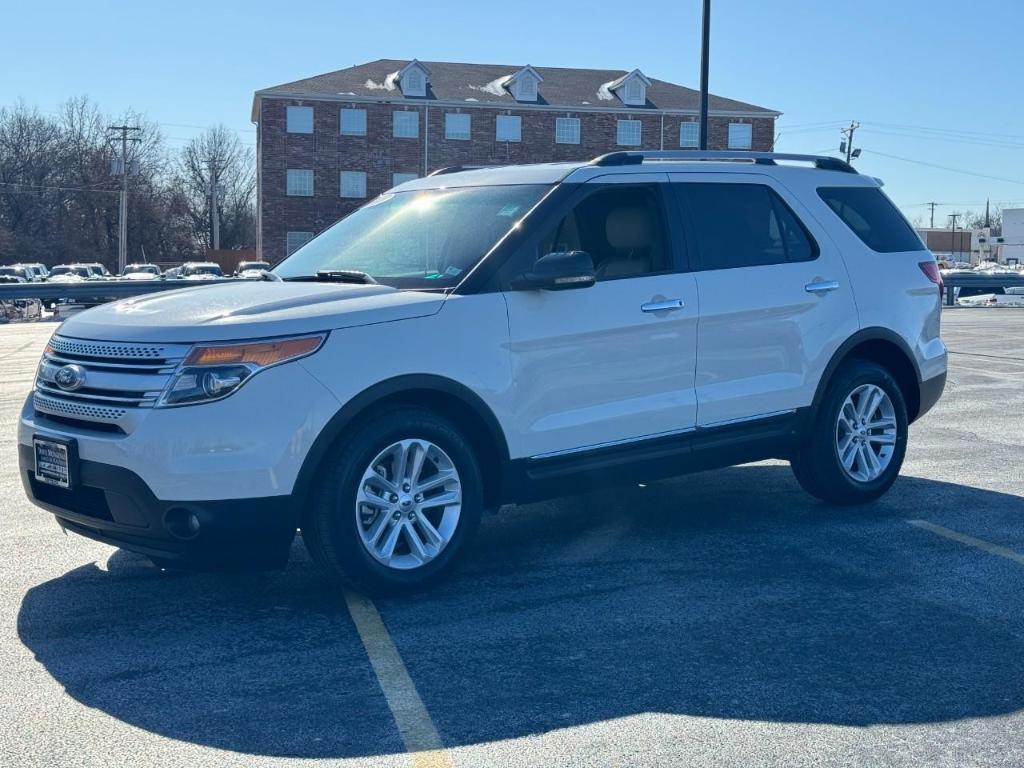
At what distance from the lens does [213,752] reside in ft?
12.1

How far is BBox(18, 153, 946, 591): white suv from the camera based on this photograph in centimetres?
480

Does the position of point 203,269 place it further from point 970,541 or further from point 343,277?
point 970,541

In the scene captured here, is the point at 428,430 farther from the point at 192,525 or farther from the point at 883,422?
the point at 883,422

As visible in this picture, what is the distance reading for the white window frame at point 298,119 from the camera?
59.6 meters

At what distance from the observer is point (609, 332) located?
5.83 meters

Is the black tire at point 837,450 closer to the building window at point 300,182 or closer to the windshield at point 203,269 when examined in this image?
the windshield at point 203,269

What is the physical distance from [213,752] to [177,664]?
85 centimetres

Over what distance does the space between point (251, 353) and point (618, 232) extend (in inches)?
84.6

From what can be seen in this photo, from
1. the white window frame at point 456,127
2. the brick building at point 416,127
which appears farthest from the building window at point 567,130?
the white window frame at point 456,127

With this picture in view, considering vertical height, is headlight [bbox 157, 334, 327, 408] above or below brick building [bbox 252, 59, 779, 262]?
below

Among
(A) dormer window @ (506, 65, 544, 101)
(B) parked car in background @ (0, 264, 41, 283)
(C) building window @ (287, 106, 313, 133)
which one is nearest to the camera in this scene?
(B) parked car in background @ (0, 264, 41, 283)

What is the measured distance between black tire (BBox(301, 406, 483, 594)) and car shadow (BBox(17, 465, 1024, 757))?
150 millimetres

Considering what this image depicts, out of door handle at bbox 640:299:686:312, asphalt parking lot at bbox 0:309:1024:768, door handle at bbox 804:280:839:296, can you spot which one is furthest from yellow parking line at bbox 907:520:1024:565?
door handle at bbox 640:299:686:312

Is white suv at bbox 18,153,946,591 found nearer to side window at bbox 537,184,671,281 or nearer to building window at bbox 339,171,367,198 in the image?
side window at bbox 537,184,671,281
